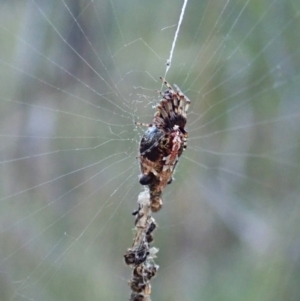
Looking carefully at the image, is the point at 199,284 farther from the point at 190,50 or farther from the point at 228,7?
the point at 228,7

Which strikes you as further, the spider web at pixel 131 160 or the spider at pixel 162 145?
the spider web at pixel 131 160

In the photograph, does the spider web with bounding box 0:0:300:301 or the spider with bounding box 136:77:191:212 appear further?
the spider web with bounding box 0:0:300:301

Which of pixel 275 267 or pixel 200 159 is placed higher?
pixel 200 159

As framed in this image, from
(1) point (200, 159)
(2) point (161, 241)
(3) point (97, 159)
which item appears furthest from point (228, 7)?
(2) point (161, 241)
